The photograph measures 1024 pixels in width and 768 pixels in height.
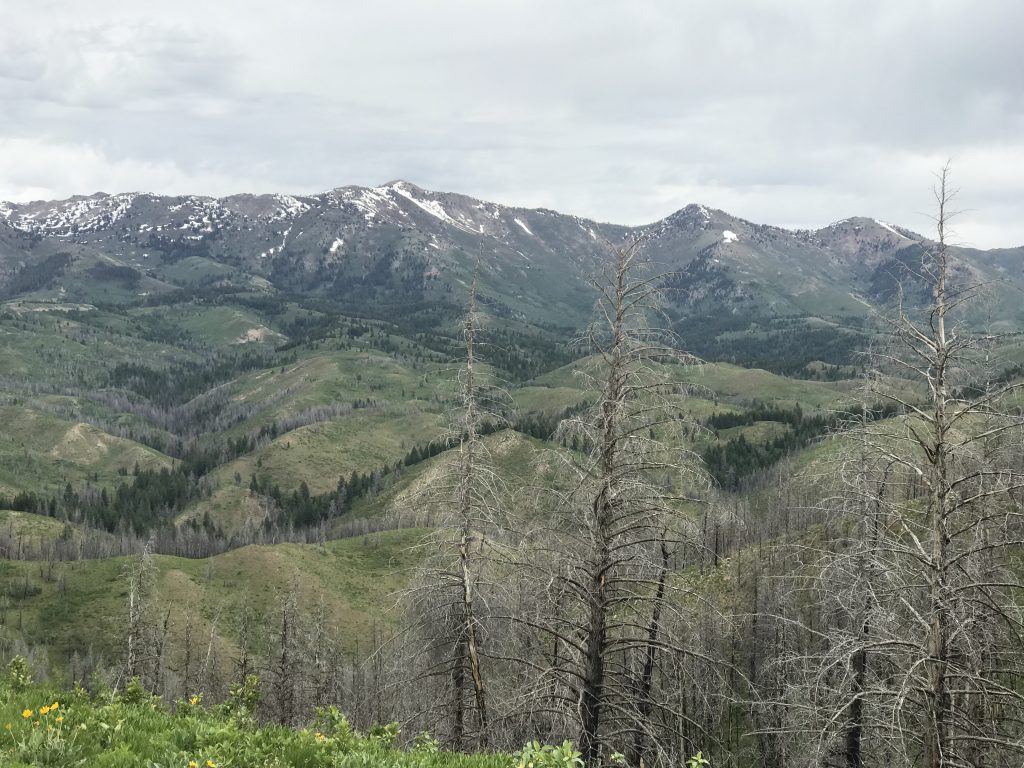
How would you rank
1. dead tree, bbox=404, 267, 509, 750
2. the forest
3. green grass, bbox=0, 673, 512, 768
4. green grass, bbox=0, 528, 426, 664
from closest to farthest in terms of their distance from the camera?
green grass, bbox=0, 673, 512, 768
the forest
dead tree, bbox=404, 267, 509, 750
green grass, bbox=0, 528, 426, 664

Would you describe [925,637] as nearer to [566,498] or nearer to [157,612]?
[566,498]

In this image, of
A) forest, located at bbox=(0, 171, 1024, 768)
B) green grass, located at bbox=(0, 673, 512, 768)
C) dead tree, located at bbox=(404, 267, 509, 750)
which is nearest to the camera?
green grass, located at bbox=(0, 673, 512, 768)

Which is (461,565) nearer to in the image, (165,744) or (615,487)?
(615,487)

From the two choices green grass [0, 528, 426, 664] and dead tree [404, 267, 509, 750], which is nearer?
dead tree [404, 267, 509, 750]

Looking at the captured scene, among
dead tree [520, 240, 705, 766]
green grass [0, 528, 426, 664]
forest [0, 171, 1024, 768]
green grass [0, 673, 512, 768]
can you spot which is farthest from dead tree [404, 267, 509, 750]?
green grass [0, 528, 426, 664]

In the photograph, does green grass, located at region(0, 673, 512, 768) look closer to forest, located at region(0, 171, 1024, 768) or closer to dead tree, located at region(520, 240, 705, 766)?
forest, located at region(0, 171, 1024, 768)

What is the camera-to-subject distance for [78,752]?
10188mm

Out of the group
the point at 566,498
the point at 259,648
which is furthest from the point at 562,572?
the point at 259,648

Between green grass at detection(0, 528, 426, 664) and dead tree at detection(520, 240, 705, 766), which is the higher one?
dead tree at detection(520, 240, 705, 766)

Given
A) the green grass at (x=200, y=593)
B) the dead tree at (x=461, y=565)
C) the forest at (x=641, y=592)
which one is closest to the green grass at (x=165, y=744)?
the forest at (x=641, y=592)

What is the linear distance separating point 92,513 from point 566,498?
220m

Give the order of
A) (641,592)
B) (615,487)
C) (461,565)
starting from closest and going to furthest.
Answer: (615,487)
(641,592)
(461,565)

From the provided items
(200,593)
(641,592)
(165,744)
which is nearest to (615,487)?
(641,592)

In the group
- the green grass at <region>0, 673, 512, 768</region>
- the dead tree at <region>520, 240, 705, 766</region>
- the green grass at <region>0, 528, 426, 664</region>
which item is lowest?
the green grass at <region>0, 528, 426, 664</region>
